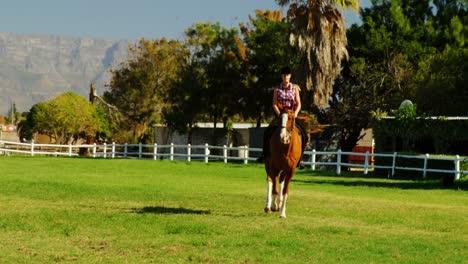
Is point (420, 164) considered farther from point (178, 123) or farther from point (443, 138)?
point (178, 123)

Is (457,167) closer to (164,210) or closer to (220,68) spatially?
(164,210)

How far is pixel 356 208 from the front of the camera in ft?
60.3

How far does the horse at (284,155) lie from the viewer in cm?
1541

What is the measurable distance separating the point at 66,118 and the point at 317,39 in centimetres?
3428

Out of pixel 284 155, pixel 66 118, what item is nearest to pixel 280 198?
pixel 284 155

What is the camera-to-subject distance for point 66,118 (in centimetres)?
7438

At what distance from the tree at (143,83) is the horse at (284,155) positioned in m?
75.2

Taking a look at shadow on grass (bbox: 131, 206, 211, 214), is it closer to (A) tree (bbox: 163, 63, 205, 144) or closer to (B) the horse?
(B) the horse

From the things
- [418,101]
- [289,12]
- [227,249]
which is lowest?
[227,249]

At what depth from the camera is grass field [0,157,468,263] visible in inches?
439

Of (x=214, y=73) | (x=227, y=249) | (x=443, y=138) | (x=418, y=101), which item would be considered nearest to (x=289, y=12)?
(x=418, y=101)

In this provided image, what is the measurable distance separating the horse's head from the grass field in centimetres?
154

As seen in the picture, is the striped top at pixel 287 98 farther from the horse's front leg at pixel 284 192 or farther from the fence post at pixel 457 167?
the fence post at pixel 457 167

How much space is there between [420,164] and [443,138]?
4558mm
